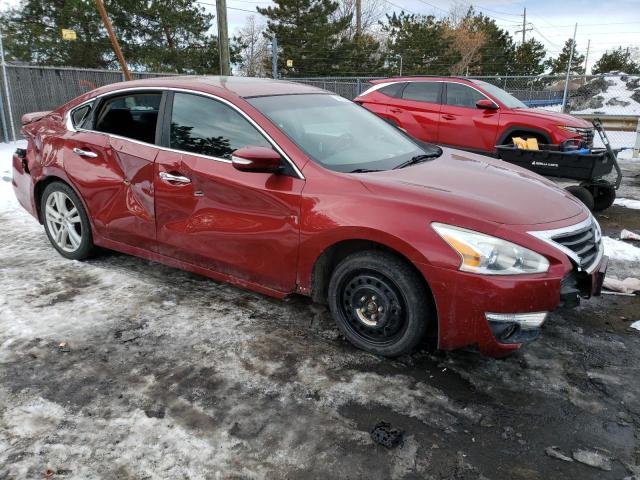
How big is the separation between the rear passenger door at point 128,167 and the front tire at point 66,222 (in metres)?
0.30

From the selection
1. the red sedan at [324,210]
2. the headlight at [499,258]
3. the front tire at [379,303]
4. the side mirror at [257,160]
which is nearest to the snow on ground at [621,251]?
the red sedan at [324,210]

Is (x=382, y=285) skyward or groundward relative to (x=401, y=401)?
skyward

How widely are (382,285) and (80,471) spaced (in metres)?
1.78

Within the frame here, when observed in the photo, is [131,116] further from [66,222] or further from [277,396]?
[277,396]

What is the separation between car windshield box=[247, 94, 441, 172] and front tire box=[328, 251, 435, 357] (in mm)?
667

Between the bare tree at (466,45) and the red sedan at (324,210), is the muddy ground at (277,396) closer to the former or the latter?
the red sedan at (324,210)

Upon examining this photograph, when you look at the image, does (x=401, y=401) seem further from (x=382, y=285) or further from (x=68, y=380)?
(x=68, y=380)

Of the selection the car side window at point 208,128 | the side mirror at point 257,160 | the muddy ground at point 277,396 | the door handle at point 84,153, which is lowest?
Answer: the muddy ground at point 277,396

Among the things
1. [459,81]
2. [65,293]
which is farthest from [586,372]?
[459,81]

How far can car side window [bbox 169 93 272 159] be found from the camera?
3471 mm

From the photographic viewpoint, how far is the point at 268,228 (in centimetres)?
330

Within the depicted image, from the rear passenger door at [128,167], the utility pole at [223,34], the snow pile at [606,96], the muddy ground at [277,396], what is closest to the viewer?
the muddy ground at [277,396]

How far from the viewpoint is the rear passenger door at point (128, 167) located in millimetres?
3861

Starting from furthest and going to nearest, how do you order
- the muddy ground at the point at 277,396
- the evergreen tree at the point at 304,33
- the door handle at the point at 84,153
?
1. the evergreen tree at the point at 304,33
2. the door handle at the point at 84,153
3. the muddy ground at the point at 277,396
